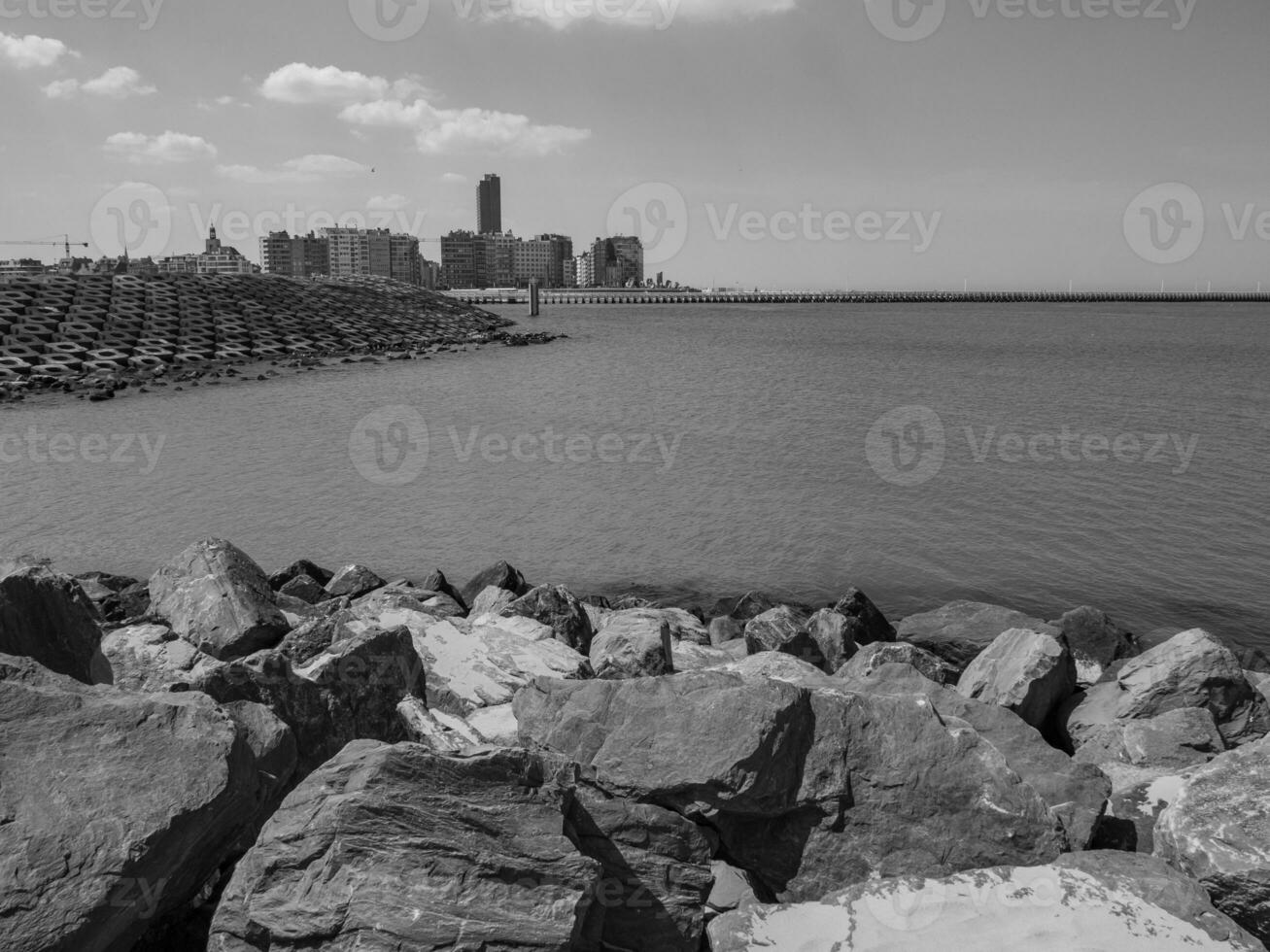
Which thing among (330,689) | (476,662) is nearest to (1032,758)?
(476,662)

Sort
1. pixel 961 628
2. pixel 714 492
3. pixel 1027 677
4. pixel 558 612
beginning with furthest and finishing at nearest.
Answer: pixel 714 492 → pixel 961 628 → pixel 558 612 → pixel 1027 677

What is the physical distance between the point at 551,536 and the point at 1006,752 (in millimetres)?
12446

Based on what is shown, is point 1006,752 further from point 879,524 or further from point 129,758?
point 879,524

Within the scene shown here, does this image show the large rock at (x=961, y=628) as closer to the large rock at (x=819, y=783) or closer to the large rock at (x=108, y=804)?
the large rock at (x=819, y=783)

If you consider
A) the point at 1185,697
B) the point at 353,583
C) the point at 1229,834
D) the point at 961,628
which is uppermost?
the point at 1229,834

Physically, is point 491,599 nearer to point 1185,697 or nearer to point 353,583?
point 353,583

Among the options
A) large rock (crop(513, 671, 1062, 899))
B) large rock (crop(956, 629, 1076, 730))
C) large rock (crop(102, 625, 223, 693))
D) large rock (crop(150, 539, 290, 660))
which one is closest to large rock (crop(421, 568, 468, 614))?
large rock (crop(150, 539, 290, 660))

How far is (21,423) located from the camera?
30156 millimetres

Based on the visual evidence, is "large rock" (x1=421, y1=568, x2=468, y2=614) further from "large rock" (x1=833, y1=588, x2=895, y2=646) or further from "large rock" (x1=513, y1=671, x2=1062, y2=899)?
"large rock" (x1=513, y1=671, x2=1062, y2=899)

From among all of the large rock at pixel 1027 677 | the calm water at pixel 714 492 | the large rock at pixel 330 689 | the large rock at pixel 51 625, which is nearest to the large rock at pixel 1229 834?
the large rock at pixel 1027 677

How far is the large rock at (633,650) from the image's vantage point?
911 cm

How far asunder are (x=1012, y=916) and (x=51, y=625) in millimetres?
6407

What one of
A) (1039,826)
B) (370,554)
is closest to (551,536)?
(370,554)

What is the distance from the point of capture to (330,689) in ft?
21.8
